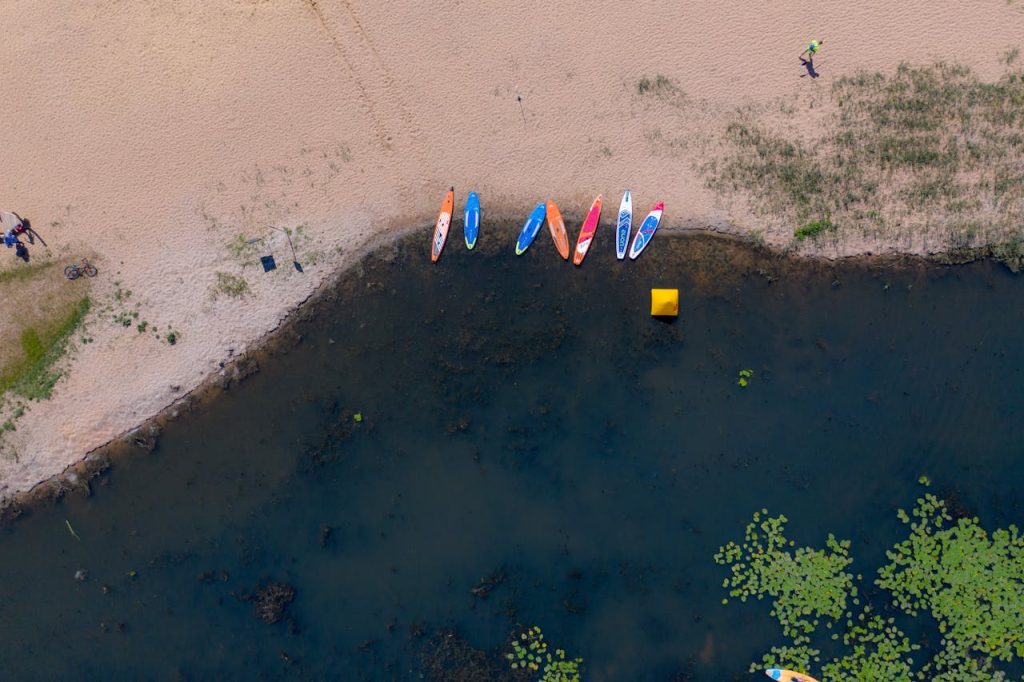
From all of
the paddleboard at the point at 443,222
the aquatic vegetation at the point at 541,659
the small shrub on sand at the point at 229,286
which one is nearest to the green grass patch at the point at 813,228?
the paddleboard at the point at 443,222

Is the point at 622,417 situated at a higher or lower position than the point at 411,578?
higher

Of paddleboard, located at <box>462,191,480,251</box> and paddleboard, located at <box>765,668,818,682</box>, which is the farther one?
paddleboard, located at <box>462,191,480,251</box>

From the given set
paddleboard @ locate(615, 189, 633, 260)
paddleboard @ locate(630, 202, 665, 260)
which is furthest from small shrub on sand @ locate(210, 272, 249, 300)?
paddleboard @ locate(630, 202, 665, 260)

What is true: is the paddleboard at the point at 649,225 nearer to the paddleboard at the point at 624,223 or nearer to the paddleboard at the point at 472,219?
the paddleboard at the point at 624,223

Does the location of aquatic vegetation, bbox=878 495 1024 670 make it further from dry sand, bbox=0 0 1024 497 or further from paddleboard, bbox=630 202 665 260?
paddleboard, bbox=630 202 665 260

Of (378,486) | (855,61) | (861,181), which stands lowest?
(378,486)


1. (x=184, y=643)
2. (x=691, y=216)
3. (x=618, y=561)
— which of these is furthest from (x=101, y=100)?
(x=618, y=561)

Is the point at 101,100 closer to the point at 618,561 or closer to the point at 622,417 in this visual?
the point at 622,417
